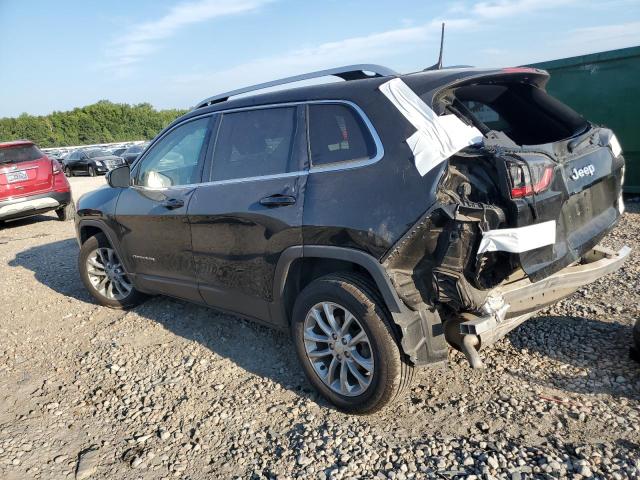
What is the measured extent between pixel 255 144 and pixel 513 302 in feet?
6.32

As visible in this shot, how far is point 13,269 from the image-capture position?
692cm

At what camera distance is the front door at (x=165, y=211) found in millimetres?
3898

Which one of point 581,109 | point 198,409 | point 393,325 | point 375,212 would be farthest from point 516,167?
point 581,109

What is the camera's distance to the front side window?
392 cm

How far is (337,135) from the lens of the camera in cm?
306

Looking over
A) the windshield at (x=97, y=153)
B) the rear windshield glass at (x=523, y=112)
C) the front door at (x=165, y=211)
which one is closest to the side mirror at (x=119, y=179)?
the front door at (x=165, y=211)

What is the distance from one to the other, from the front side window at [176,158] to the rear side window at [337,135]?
111cm

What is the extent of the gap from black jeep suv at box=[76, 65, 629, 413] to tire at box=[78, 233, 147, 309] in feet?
4.40

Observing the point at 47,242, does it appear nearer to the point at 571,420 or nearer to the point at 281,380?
the point at 281,380

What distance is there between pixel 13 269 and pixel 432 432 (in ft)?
20.7

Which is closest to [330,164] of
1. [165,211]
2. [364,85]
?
[364,85]

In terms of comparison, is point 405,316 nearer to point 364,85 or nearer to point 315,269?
point 315,269

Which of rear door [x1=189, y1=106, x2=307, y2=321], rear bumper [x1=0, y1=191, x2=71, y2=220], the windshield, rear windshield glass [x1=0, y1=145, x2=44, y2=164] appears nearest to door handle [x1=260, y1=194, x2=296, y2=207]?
rear door [x1=189, y1=106, x2=307, y2=321]

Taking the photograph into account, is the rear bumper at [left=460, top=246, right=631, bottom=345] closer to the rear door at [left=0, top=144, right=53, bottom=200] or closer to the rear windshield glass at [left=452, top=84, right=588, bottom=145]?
the rear windshield glass at [left=452, top=84, right=588, bottom=145]
